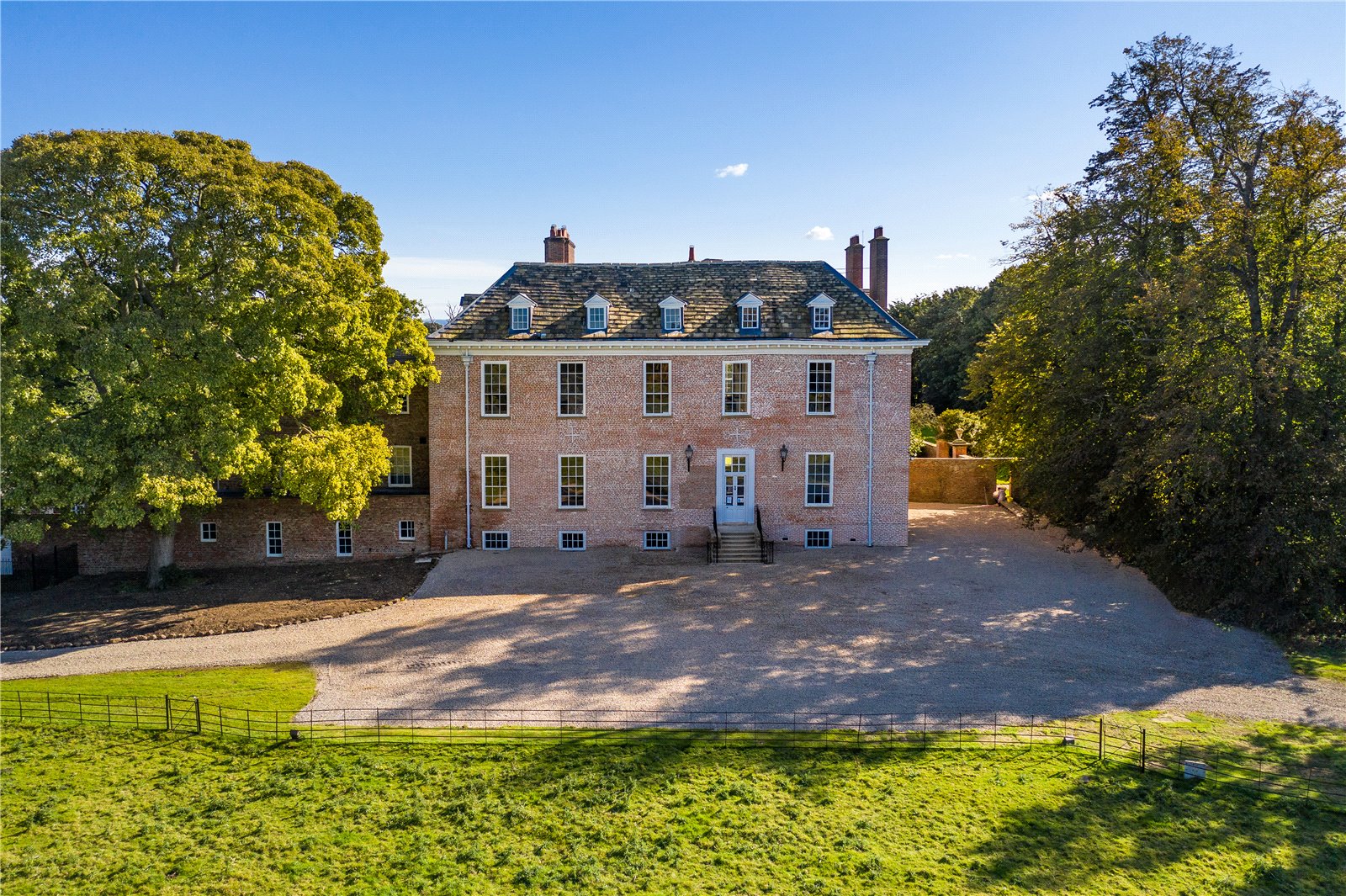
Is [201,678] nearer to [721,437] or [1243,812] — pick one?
[721,437]

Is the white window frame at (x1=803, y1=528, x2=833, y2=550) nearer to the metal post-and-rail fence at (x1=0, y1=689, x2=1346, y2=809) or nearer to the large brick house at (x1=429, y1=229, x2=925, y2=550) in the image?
the large brick house at (x1=429, y1=229, x2=925, y2=550)

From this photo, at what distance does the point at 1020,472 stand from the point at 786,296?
1195 cm

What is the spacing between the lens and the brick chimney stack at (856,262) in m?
34.9

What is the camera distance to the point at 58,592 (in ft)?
78.8

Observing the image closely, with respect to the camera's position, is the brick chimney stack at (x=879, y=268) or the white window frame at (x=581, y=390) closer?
the white window frame at (x=581, y=390)

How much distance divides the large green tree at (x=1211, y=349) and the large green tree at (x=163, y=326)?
25.6 meters

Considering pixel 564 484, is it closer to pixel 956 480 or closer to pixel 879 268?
pixel 879 268

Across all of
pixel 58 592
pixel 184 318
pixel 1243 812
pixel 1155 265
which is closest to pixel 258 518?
pixel 58 592

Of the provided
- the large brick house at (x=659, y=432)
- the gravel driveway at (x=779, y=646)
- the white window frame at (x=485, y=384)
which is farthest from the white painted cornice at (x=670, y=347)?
the gravel driveway at (x=779, y=646)

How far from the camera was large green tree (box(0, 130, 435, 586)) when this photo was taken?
1912 centimetres

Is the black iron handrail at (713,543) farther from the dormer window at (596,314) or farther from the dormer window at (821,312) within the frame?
the dormer window at (596,314)

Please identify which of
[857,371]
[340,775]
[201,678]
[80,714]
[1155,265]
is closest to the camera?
[340,775]

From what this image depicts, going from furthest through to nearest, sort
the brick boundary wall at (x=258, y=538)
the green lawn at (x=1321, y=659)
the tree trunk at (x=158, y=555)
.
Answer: the brick boundary wall at (x=258, y=538), the tree trunk at (x=158, y=555), the green lawn at (x=1321, y=659)

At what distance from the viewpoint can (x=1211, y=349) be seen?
74.7 feet
